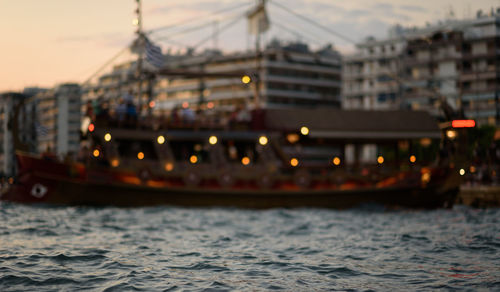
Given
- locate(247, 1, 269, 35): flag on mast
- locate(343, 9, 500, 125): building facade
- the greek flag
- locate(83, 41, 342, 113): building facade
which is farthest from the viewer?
locate(83, 41, 342, 113): building facade

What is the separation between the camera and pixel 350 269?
9750 millimetres

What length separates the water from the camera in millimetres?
8656

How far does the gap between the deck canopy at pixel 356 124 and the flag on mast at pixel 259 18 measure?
10245 millimetres

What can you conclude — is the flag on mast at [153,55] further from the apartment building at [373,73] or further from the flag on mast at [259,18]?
the apartment building at [373,73]

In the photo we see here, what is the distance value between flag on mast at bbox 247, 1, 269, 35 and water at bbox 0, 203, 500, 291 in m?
18.4

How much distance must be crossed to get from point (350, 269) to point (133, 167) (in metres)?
15.4

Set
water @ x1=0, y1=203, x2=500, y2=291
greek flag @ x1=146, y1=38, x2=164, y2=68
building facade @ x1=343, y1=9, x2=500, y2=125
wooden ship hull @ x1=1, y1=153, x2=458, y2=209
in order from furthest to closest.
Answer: building facade @ x1=343, y1=9, x2=500, y2=125, greek flag @ x1=146, y1=38, x2=164, y2=68, wooden ship hull @ x1=1, y1=153, x2=458, y2=209, water @ x1=0, y1=203, x2=500, y2=291

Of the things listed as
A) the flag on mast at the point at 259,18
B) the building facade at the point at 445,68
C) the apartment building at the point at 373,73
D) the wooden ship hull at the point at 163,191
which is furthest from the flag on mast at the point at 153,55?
the apartment building at the point at 373,73

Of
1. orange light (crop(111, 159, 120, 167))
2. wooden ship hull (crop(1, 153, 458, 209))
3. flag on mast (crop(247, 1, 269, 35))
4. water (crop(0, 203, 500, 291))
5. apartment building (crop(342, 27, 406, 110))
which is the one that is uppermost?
apartment building (crop(342, 27, 406, 110))

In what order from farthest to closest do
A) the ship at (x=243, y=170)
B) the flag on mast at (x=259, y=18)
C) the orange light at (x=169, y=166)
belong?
1. the flag on mast at (x=259, y=18)
2. the orange light at (x=169, y=166)
3. the ship at (x=243, y=170)

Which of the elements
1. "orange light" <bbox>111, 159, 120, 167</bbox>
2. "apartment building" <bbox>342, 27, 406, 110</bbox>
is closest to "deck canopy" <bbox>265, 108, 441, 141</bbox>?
"orange light" <bbox>111, 159, 120, 167</bbox>

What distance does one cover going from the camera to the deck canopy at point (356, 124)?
84.2ft

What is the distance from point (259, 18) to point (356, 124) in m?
11.7

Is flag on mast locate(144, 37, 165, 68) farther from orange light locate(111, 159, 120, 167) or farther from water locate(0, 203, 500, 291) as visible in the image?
water locate(0, 203, 500, 291)
